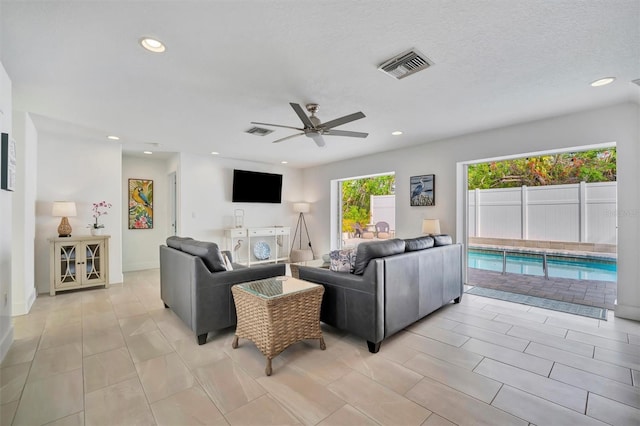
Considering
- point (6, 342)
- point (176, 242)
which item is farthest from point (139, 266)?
point (6, 342)

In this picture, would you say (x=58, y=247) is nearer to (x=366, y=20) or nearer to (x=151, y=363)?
(x=151, y=363)

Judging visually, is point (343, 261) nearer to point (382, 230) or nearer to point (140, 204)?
point (382, 230)

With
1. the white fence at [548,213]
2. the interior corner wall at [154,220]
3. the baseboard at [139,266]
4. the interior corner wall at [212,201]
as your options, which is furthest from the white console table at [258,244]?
the white fence at [548,213]

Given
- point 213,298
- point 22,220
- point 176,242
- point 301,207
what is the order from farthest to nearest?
point 301,207
point 22,220
point 176,242
point 213,298

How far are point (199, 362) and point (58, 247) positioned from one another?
137 inches

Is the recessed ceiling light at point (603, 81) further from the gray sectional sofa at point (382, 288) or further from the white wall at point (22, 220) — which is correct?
the white wall at point (22, 220)

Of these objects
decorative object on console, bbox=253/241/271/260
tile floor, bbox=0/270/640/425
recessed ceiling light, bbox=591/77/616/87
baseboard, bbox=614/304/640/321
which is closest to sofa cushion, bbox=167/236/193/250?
tile floor, bbox=0/270/640/425

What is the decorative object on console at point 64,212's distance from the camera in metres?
4.06

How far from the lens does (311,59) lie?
218 centimetres

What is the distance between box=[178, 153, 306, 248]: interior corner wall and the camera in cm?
561

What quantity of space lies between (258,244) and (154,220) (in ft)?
7.65

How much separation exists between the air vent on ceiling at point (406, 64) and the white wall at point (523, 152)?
7.96 ft

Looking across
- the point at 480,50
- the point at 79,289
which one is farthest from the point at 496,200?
the point at 79,289

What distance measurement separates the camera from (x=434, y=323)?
3.00 m
